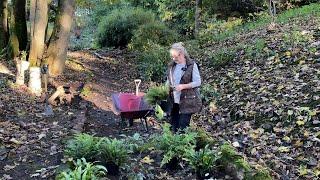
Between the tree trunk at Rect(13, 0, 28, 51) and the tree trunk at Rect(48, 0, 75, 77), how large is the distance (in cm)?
245

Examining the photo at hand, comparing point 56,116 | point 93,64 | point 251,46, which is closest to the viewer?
point 56,116

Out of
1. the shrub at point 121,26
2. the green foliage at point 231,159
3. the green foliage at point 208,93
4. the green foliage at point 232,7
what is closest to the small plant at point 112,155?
the green foliage at point 231,159

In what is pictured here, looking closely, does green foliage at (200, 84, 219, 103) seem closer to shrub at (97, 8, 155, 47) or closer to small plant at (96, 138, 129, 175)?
small plant at (96, 138, 129, 175)

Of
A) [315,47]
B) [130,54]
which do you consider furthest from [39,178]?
[130,54]

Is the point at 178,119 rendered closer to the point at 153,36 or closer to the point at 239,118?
the point at 239,118

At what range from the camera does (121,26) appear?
84.4ft

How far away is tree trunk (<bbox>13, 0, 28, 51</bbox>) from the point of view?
16.8m

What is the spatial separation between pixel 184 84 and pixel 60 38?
886 centimetres

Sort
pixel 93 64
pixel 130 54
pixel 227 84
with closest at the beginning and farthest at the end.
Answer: pixel 227 84
pixel 93 64
pixel 130 54

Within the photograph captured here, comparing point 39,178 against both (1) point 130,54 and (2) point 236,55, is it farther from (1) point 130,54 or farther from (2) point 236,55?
(1) point 130,54

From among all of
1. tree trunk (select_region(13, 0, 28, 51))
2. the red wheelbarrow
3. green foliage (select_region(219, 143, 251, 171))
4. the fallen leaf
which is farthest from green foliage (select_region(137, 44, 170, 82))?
green foliage (select_region(219, 143, 251, 171))

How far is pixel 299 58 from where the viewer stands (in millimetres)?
10648

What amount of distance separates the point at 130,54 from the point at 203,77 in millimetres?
9426

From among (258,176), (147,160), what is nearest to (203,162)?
(258,176)
